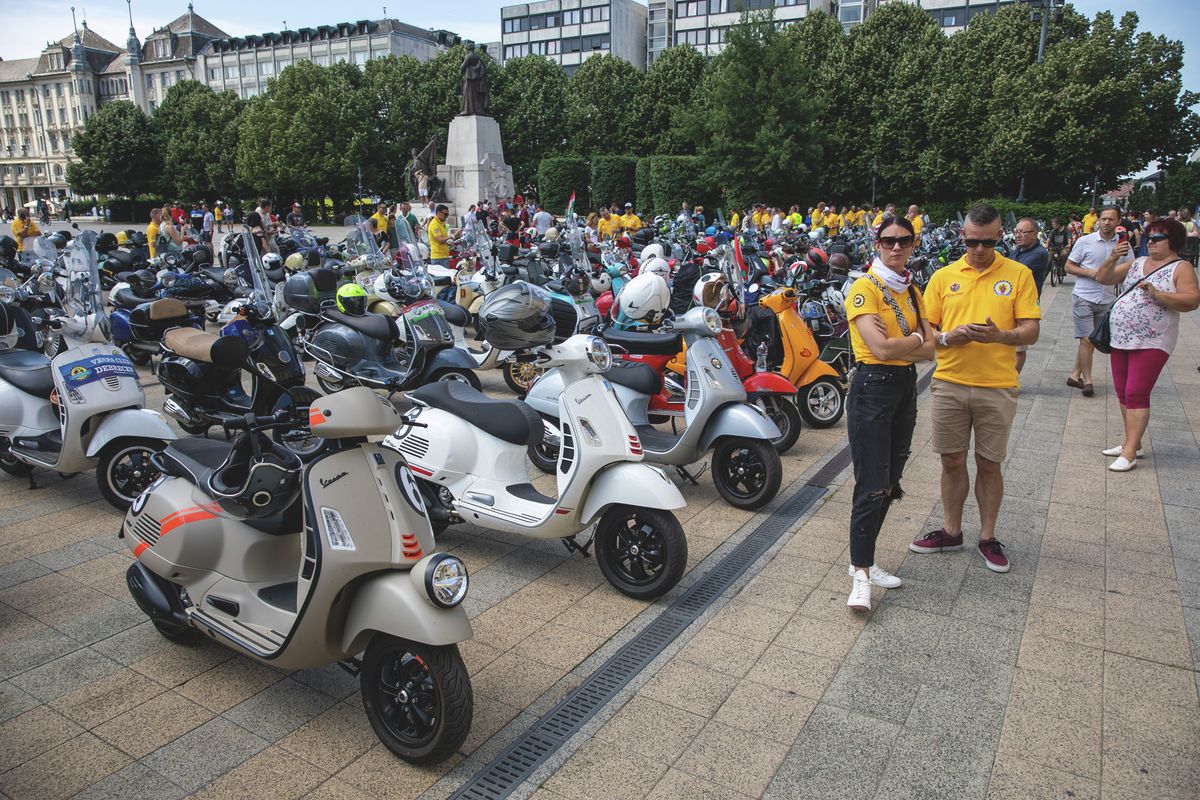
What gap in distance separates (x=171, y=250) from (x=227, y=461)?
13.7 meters

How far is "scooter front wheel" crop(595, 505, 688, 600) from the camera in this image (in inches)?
159

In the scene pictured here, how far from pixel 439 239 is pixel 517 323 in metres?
9.03

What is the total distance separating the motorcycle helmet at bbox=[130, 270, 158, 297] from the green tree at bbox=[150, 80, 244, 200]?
47.8 meters

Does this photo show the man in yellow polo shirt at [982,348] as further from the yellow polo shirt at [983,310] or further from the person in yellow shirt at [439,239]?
the person in yellow shirt at [439,239]

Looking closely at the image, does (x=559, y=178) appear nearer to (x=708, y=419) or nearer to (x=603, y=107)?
(x=603, y=107)

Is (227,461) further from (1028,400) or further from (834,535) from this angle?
(1028,400)

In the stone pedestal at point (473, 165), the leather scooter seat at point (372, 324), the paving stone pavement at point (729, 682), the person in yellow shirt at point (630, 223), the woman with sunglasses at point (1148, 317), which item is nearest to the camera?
the paving stone pavement at point (729, 682)

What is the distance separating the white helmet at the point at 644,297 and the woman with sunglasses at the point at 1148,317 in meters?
3.29

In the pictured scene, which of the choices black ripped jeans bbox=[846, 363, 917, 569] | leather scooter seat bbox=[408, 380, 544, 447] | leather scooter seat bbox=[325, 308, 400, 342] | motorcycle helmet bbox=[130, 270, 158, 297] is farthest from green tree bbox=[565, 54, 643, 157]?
black ripped jeans bbox=[846, 363, 917, 569]

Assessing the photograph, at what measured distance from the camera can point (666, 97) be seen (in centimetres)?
4769

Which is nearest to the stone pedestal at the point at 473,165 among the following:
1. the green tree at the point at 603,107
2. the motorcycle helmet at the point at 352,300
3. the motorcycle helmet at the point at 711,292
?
the green tree at the point at 603,107

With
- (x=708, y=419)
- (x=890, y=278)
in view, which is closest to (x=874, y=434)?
(x=890, y=278)

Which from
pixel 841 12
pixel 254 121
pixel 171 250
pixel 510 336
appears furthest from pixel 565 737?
pixel 841 12

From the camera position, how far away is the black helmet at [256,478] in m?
3.11
